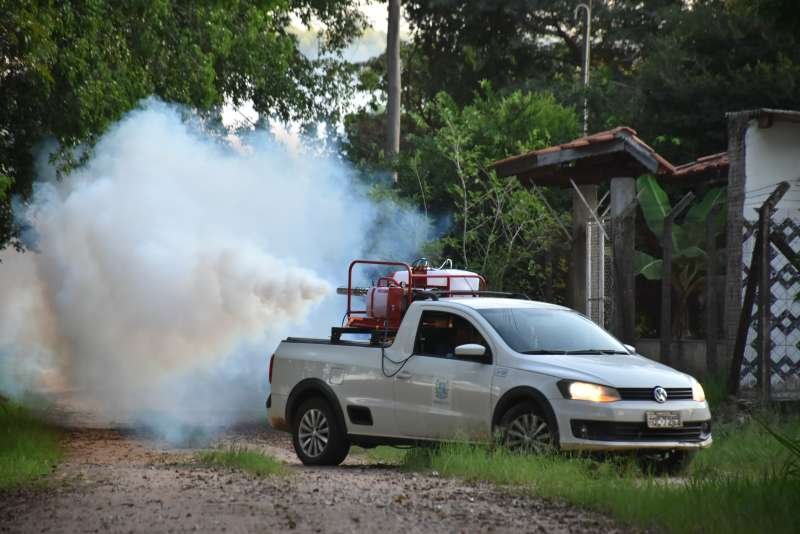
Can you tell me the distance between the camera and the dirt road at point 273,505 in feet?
29.5

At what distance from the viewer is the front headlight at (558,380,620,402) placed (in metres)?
12.2

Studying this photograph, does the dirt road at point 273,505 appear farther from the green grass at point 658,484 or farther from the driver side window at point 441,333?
the driver side window at point 441,333

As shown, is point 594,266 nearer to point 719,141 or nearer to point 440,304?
point 440,304

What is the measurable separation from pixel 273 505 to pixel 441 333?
4.48 metres

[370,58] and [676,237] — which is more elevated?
[370,58]

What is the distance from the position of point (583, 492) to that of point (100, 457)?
7.87 metres

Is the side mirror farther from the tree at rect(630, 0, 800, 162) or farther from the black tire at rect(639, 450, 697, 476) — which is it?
the tree at rect(630, 0, 800, 162)

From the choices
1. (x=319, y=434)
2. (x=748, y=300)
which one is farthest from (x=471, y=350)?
(x=748, y=300)

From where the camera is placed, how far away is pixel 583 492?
403 inches

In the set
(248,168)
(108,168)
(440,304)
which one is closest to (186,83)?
(108,168)

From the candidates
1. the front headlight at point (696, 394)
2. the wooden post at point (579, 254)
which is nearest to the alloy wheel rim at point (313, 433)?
the front headlight at point (696, 394)

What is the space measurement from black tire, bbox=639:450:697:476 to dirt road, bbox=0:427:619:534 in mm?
2220

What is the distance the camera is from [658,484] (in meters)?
10.8

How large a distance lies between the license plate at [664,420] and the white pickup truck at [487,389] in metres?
0.01
